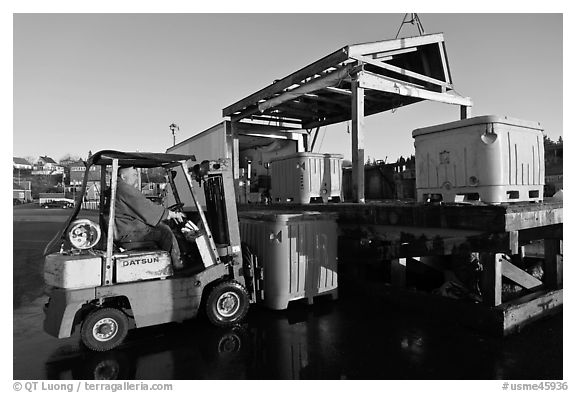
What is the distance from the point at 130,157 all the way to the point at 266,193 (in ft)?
25.5

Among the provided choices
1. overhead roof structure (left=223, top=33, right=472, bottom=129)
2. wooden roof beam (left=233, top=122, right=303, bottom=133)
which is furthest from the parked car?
overhead roof structure (left=223, top=33, right=472, bottom=129)

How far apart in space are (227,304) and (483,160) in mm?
3597

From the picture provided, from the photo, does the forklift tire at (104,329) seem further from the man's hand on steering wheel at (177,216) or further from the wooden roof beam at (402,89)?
the wooden roof beam at (402,89)

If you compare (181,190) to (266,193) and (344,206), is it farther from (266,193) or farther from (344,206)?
(344,206)

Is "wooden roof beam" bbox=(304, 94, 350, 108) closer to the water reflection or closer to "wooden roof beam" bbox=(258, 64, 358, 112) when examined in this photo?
"wooden roof beam" bbox=(258, 64, 358, 112)

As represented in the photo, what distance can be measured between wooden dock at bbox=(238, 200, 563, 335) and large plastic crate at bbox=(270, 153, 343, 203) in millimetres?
1794

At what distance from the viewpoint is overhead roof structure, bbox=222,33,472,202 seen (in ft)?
23.3

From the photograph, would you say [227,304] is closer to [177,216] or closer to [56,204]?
[177,216]

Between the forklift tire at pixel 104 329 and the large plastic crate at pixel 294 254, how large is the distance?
1.97 meters

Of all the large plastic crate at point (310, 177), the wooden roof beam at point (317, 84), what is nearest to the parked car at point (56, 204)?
the wooden roof beam at point (317, 84)

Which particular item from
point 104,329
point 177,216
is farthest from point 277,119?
point 104,329

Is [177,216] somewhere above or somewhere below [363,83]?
below

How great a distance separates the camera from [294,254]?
17.4 feet

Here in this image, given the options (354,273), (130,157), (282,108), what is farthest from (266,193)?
(130,157)
